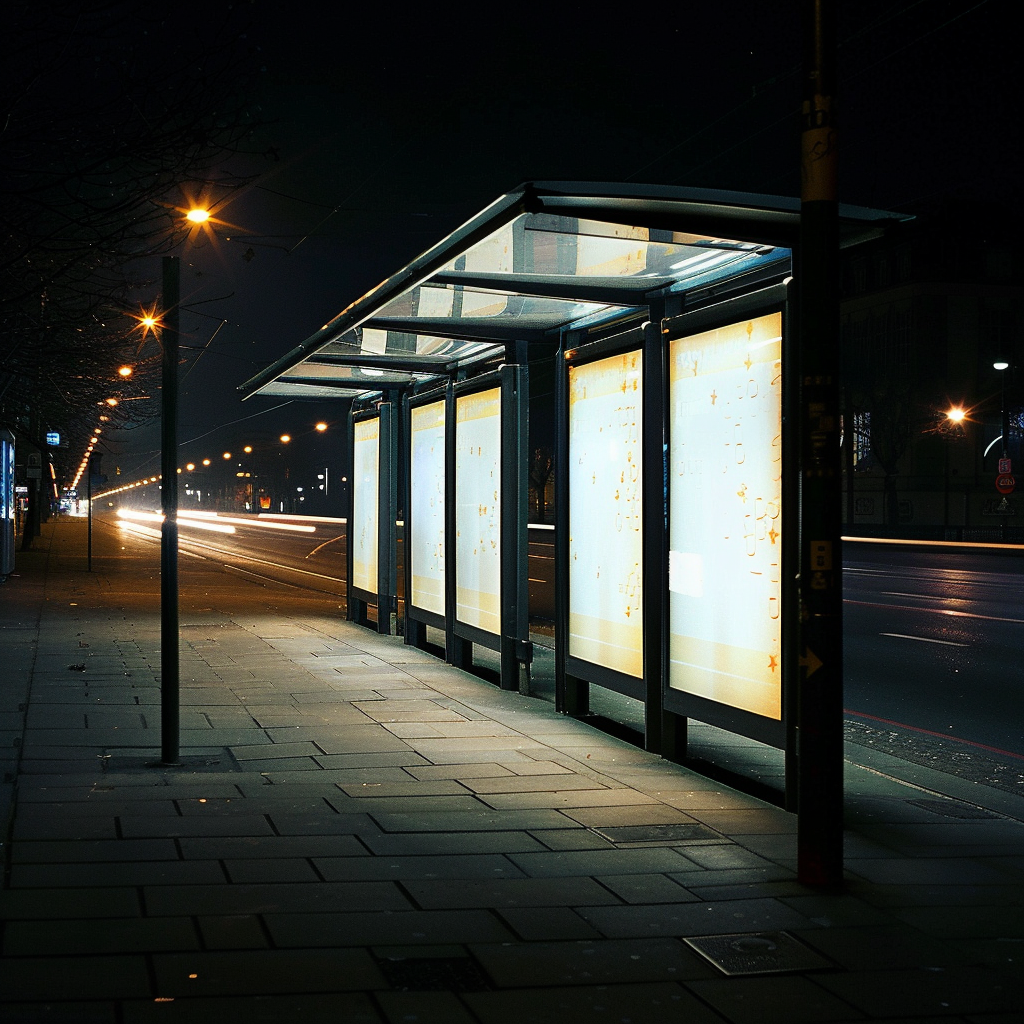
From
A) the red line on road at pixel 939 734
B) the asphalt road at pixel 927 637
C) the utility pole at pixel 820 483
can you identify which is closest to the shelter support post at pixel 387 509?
the asphalt road at pixel 927 637

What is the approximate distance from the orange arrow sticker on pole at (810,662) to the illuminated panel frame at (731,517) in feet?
3.86

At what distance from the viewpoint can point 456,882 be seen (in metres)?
5.23

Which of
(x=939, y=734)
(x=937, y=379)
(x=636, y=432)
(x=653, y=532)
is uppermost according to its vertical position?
(x=937, y=379)

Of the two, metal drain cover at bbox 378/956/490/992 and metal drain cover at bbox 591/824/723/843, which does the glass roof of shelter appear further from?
metal drain cover at bbox 378/956/490/992

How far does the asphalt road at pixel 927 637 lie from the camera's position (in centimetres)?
1030

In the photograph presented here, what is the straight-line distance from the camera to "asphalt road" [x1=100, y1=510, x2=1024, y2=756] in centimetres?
1030

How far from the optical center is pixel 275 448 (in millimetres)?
147250

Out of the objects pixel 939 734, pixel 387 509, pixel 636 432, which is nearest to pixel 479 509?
pixel 636 432

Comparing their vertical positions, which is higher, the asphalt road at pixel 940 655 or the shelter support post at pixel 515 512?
the shelter support post at pixel 515 512

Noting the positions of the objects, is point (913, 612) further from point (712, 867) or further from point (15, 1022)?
point (15, 1022)

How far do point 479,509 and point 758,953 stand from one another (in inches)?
300

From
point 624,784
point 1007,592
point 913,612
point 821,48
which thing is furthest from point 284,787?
point 1007,592

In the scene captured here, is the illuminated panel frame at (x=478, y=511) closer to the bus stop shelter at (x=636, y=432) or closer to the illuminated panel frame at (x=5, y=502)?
the bus stop shelter at (x=636, y=432)

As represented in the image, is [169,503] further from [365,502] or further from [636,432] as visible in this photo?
[365,502]
